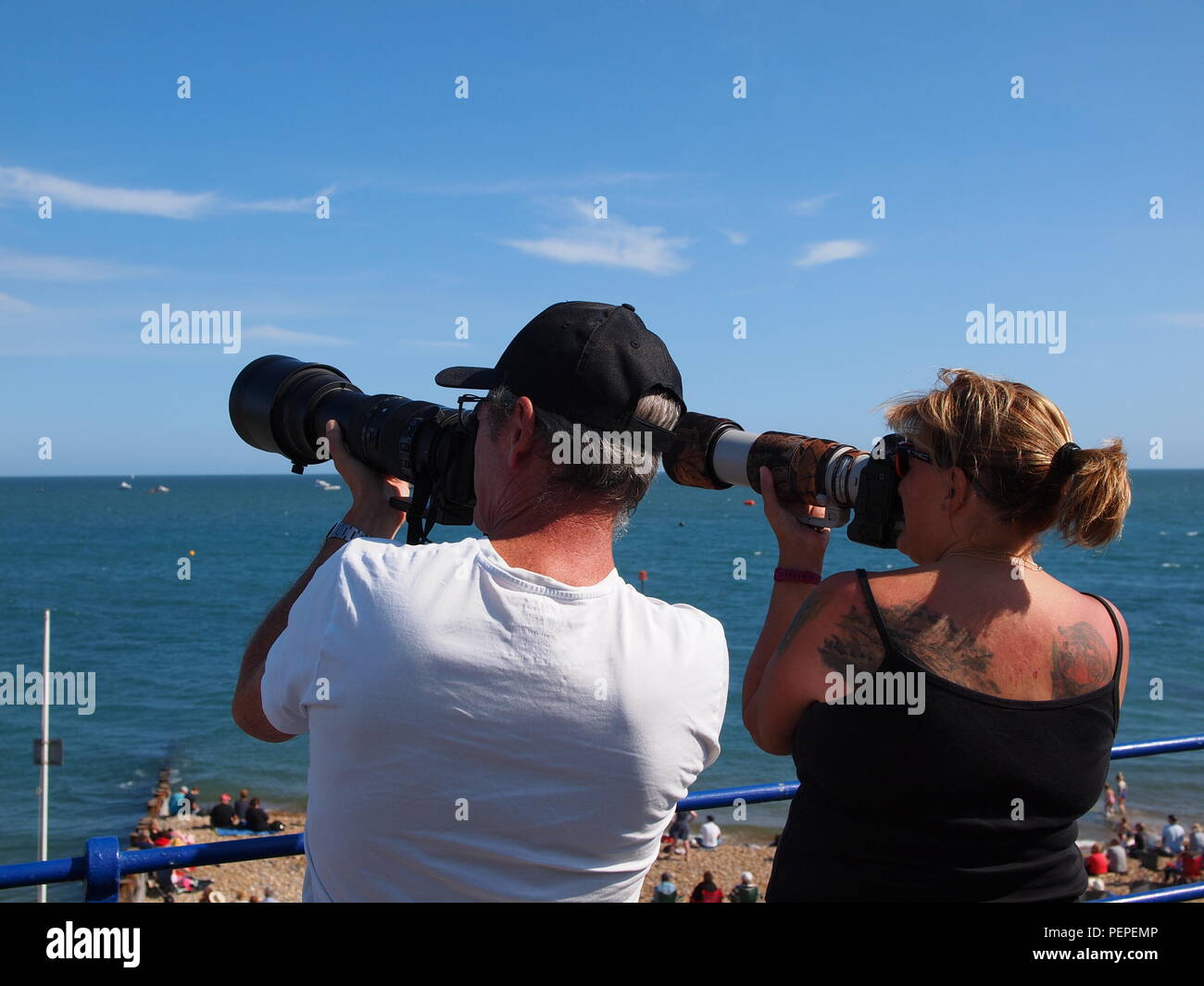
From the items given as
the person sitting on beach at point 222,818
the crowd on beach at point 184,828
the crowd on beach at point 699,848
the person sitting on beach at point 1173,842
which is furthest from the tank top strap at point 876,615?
the person sitting on beach at point 222,818

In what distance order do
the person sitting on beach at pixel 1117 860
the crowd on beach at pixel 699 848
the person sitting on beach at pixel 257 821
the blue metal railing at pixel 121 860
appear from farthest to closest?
the person sitting on beach at pixel 257 821
the person sitting on beach at pixel 1117 860
the crowd on beach at pixel 699 848
the blue metal railing at pixel 121 860

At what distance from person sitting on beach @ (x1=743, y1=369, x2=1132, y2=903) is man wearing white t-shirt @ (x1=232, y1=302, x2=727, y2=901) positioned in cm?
28

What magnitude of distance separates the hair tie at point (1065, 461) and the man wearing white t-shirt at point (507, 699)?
2.29 feet

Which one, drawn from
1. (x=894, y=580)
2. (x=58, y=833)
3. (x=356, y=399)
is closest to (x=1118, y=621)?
(x=894, y=580)

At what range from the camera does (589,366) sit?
1.56 meters

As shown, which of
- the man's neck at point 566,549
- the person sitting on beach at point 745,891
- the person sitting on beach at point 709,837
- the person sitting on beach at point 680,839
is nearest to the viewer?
the man's neck at point 566,549

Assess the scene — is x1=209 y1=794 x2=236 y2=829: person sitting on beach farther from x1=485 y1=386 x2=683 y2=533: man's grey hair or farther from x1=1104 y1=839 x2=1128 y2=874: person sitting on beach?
x1=485 y1=386 x2=683 y2=533: man's grey hair

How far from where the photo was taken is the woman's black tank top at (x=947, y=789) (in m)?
1.63

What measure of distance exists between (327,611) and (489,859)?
0.40 meters

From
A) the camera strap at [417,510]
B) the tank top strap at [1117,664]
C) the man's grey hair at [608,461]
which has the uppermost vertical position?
the man's grey hair at [608,461]

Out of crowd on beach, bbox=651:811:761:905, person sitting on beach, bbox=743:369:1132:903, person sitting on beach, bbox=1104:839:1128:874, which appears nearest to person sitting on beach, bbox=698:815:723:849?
crowd on beach, bbox=651:811:761:905

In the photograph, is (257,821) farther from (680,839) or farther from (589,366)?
(589,366)

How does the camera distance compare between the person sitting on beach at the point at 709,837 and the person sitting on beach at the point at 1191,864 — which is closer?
the person sitting on beach at the point at 1191,864

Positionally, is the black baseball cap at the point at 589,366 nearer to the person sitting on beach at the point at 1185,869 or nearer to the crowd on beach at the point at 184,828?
the crowd on beach at the point at 184,828
